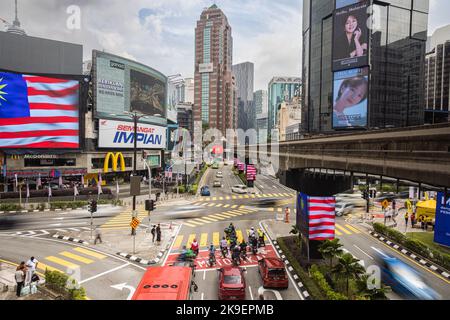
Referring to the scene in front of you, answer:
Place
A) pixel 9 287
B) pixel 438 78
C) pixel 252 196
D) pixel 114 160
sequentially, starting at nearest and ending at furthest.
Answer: pixel 9 287 → pixel 252 196 → pixel 114 160 → pixel 438 78

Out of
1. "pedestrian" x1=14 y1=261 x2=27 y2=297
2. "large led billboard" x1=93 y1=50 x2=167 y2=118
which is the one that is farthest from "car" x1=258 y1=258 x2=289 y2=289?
"large led billboard" x1=93 y1=50 x2=167 y2=118

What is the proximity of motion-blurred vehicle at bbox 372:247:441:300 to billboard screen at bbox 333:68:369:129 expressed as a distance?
46.5 m

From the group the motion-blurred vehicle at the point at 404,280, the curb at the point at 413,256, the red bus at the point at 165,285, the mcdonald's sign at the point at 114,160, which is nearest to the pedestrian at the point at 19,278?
the red bus at the point at 165,285

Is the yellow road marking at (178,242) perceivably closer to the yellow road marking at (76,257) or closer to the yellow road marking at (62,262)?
the yellow road marking at (76,257)

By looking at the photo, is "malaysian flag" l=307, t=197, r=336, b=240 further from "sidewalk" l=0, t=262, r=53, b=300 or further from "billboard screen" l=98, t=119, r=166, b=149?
"billboard screen" l=98, t=119, r=166, b=149

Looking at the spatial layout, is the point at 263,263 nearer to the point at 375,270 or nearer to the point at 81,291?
the point at 375,270

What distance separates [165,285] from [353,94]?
67.5m

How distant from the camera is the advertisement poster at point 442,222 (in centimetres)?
2316

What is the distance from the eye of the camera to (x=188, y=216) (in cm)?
3781

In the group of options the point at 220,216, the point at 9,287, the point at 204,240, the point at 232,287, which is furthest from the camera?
the point at 220,216

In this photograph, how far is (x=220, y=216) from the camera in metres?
38.1

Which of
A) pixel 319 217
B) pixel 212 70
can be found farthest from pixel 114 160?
pixel 212 70

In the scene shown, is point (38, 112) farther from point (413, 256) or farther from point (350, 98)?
point (350, 98)

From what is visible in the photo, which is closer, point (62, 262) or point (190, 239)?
point (62, 262)
